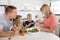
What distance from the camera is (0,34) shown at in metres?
2.05

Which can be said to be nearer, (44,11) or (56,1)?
(44,11)

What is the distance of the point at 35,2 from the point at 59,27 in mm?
1229

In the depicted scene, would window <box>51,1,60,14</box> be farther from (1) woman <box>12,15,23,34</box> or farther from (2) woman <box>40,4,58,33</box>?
(1) woman <box>12,15,23,34</box>

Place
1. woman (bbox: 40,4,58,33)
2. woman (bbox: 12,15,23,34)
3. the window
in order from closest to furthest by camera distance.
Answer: woman (bbox: 12,15,23,34), woman (bbox: 40,4,58,33), the window

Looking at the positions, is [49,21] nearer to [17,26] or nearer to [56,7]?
[17,26]

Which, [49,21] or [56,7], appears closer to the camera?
A: [49,21]

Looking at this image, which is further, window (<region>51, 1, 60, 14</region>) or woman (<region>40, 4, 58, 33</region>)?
window (<region>51, 1, 60, 14</region>)

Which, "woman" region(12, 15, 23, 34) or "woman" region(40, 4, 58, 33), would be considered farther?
"woman" region(40, 4, 58, 33)

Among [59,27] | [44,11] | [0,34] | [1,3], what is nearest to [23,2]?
[1,3]

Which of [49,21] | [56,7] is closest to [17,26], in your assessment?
[49,21]

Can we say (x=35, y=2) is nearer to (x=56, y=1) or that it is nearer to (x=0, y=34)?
(x=56, y=1)

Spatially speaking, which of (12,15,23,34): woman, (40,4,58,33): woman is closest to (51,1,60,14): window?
(40,4,58,33): woman

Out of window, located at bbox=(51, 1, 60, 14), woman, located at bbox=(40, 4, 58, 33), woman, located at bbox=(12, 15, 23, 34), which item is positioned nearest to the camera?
woman, located at bbox=(12, 15, 23, 34)

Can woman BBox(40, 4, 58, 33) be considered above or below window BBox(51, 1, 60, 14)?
below
